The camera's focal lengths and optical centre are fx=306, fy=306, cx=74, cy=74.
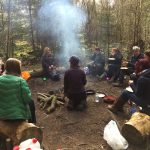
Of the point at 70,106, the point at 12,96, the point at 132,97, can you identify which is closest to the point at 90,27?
the point at 70,106

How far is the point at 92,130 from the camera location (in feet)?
23.0

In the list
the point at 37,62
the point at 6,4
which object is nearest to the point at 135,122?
the point at 37,62

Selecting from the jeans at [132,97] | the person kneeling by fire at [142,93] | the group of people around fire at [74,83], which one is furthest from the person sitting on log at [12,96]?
the jeans at [132,97]

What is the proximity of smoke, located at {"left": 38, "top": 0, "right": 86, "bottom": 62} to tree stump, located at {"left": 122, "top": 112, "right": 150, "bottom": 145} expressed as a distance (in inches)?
378

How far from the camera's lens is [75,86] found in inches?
321

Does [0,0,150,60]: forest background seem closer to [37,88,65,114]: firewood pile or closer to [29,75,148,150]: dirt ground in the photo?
[37,88,65,114]: firewood pile

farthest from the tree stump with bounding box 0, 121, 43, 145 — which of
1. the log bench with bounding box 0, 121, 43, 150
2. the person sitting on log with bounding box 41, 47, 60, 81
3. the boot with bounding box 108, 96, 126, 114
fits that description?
the person sitting on log with bounding box 41, 47, 60, 81

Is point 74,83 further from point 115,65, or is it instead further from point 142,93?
point 115,65

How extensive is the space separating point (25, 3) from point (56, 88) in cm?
688

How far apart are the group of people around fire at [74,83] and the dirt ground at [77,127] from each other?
32 cm

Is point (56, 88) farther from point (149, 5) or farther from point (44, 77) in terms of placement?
point (149, 5)

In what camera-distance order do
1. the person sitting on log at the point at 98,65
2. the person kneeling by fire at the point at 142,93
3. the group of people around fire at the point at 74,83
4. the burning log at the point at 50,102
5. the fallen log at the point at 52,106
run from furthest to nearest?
the person sitting on log at the point at 98,65 → the burning log at the point at 50,102 → the fallen log at the point at 52,106 → the person kneeling by fire at the point at 142,93 → the group of people around fire at the point at 74,83

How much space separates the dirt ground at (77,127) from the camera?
627 cm

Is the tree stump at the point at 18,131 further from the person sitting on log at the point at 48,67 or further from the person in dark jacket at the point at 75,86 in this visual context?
the person sitting on log at the point at 48,67
